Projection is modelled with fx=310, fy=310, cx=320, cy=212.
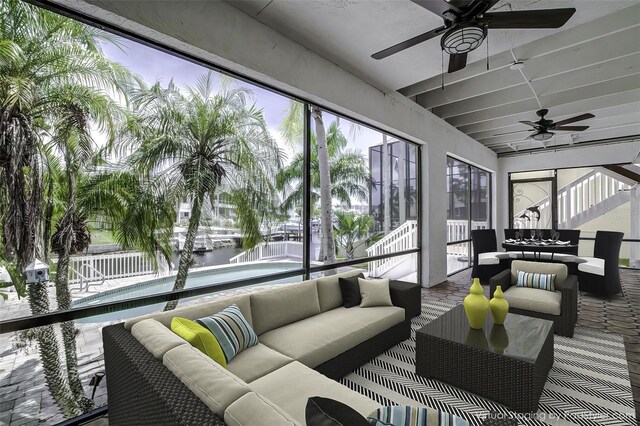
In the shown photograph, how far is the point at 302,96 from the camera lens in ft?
11.4

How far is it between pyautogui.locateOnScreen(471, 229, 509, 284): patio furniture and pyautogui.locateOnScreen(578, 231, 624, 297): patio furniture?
110 cm

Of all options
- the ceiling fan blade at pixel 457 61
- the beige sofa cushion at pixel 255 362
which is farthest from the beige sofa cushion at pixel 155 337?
the ceiling fan blade at pixel 457 61

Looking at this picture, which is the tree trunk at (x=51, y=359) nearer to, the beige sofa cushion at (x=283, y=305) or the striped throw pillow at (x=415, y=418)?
the beige sofa cushion at (x=283, y=305)

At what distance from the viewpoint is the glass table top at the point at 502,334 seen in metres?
2.17

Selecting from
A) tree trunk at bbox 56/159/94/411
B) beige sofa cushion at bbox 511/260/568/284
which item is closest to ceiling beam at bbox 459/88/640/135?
beige sofa cushion at bbox 511/260/568/284

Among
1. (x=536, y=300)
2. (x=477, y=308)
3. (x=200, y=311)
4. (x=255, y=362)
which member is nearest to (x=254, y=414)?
(x=255, y=362)

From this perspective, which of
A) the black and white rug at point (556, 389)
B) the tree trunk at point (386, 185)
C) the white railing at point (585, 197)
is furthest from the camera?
the white railing at point (585, 197)

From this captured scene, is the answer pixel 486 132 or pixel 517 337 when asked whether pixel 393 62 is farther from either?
pixel 486 132

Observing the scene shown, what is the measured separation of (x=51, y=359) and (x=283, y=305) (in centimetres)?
159

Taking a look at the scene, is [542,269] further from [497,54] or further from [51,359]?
[51,359]

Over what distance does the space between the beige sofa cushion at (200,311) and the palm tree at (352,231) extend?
1972 millimetres

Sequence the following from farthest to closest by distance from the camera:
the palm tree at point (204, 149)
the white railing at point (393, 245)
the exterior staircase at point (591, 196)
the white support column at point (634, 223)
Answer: the exterior staircase at point (591, 196) < the white support column at point (634, 223) < the white railing at point (393, 245) < the palm tree at point (204, 149)

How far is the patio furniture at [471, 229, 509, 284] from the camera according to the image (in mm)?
5621

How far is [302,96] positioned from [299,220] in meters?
1.40
